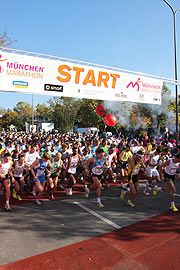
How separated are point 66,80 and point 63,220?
5256 millimetres

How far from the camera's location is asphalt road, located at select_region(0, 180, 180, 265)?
4.45m

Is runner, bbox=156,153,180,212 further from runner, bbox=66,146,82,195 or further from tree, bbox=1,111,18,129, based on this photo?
tree, bbox=1,111,18,129

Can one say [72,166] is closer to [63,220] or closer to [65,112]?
[63,220]

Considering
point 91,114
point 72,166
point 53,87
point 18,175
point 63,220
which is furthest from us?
point 91,114

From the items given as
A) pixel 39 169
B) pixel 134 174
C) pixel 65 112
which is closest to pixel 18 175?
pixel 39 169

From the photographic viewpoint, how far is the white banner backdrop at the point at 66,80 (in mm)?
7484

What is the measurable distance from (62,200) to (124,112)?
92.4 ft

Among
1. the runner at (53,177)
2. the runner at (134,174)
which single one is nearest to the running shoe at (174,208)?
the runner at (134,174)

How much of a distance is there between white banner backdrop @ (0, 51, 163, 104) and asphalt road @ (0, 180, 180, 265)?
410 centimetres

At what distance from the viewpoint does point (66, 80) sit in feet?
28.0

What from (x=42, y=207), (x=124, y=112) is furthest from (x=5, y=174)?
(x=124, y=112)

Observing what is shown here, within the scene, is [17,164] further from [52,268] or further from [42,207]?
[52,268]

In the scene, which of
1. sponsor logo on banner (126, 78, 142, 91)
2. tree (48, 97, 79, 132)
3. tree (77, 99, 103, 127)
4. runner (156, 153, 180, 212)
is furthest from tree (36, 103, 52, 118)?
runner (156, 153, 180, 212)

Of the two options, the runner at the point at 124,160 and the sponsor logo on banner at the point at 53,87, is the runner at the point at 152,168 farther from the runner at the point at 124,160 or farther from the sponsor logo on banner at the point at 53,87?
the sponsor logo on banner at the point at 53,87
